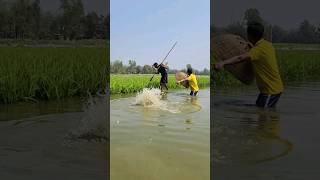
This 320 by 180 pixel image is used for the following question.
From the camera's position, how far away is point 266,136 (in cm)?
513

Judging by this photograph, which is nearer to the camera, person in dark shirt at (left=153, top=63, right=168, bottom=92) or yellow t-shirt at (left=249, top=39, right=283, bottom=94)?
yellow t-shirt at (left=249, top=39, right=283, bottom=94)

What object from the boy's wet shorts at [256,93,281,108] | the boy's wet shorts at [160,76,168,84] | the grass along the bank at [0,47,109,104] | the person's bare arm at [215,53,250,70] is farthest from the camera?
the boy's wet shorts at [160,76,168,84]

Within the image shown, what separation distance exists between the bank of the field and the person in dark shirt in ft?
5.33

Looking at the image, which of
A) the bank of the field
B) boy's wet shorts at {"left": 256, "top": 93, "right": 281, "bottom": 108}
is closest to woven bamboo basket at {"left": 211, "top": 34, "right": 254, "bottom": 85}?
boy's wet shorts at {"left": 256, "top": 93, "right": 281, "bottom": 108}

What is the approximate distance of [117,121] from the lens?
6.91 metres

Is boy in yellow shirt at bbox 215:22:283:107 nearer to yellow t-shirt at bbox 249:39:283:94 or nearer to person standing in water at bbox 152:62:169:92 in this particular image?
yellow t-shirt at bbox 249:39:283:94

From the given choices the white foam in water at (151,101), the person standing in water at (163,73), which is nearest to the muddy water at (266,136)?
the white foam in water at (151,101)

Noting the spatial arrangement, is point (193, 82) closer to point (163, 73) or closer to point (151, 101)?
point (163, 73)

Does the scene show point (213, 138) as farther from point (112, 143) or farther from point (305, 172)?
point (305, 172)

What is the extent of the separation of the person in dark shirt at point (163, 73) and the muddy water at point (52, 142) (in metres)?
3.24

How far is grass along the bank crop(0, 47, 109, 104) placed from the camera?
6828 millimetres

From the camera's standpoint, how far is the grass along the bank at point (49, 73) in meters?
6.83

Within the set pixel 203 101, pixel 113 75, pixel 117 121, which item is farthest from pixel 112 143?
pixel 113 75

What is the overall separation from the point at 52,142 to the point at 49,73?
2872 mm
